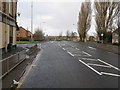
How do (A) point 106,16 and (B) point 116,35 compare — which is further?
(B) point 116,35

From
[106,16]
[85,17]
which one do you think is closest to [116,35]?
[85,17]

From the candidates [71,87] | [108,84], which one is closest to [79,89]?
[71,87]

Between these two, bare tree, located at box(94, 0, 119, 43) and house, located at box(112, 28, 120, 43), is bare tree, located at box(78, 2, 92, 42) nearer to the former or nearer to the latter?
house, located at box(112, 28, 120, 43)

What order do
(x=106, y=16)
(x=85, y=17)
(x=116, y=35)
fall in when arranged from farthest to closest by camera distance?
1. (x=116, y=35)
2. (x=85, y=17)
3. (x=106, y=16)


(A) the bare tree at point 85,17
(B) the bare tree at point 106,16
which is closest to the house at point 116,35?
(B) the bare tree at point 106,16

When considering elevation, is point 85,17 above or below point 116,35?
above

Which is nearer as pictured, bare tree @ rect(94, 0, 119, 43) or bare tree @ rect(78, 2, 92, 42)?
bare tree @ rect(94, 0, 119, 43)

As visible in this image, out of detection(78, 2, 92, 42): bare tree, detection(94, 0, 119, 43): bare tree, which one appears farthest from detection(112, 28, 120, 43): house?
detection(78, 2, 92, 42): bare tree

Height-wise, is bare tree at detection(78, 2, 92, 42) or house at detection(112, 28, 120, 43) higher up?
bare tree at detection(78, 2, 92, 42)

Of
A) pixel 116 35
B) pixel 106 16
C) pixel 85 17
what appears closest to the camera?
pixel 106 16

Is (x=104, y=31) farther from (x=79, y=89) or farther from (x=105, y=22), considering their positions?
(x=79, y=89)

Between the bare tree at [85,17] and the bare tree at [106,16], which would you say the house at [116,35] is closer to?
the bare tree at [106,16]

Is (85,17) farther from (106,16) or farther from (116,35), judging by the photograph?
(106,16)

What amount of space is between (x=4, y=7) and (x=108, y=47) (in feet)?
54.2
